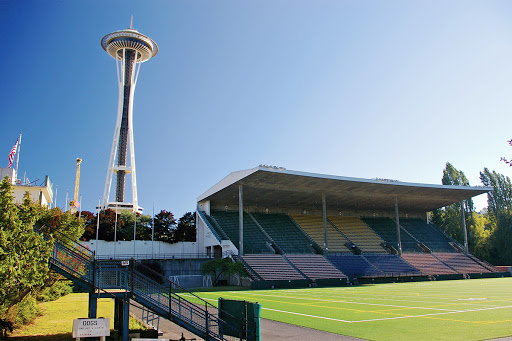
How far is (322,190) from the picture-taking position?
152 ft

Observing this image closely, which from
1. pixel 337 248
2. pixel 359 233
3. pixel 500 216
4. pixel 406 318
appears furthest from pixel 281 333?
pixel 500 216

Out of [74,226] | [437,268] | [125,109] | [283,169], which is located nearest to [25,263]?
[74,226]

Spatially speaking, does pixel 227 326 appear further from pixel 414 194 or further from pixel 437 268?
pixel 414 194

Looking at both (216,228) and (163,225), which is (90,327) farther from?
(163,225)

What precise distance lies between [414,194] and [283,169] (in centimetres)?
2190

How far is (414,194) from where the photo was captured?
51719mm

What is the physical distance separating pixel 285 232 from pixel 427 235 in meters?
22.9

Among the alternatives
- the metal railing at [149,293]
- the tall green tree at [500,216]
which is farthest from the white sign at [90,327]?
the tall green tree at [500,216]

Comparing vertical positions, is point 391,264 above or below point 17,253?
below

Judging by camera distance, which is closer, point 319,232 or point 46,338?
point 46,338

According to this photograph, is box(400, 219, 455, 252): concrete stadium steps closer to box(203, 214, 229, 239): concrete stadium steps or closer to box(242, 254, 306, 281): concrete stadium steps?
box(242, 254, 306, 281): concrete stadium steps

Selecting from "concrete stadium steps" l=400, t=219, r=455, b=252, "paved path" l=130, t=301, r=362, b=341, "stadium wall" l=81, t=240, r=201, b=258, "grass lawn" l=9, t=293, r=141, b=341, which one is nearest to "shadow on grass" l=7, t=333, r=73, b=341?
"grass lawn" l=9, t=293, r=141, b=341

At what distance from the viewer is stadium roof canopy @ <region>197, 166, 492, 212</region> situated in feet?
134

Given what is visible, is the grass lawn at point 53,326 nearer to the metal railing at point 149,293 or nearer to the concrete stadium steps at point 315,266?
the metal railing at point 149,293
